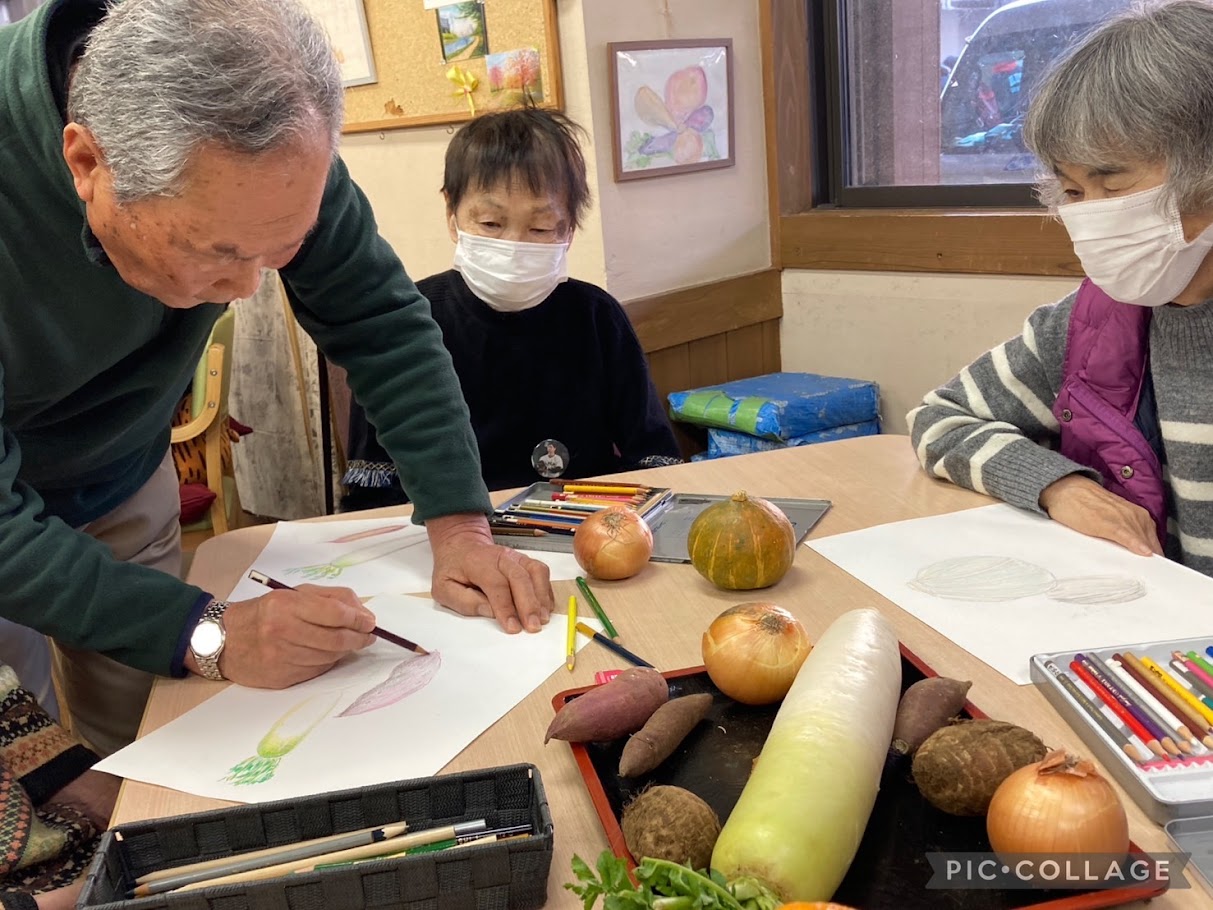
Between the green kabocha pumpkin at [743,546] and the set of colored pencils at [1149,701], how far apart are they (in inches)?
12.5

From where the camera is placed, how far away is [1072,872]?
610 millimetres

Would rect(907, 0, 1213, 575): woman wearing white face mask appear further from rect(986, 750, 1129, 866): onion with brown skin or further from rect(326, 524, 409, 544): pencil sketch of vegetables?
rect(326, 524, 409, 544): pencil sketch of vegetables

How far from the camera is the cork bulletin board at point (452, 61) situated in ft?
8.30

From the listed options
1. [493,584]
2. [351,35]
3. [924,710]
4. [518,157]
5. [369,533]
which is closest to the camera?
[924,710]

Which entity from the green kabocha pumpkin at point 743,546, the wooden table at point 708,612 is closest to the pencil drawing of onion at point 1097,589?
the wooden table at point 708,612

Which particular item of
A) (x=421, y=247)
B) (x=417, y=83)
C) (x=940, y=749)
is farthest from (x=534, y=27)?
(x=940, y=749)

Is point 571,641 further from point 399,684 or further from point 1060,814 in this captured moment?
point 1060,814

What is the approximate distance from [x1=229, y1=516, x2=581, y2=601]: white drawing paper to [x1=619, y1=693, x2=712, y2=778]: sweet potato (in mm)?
407

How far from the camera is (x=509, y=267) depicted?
6.48ft

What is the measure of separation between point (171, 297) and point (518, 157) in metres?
1.02

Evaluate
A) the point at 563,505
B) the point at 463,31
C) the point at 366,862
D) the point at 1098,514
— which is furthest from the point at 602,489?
the point at 463,31

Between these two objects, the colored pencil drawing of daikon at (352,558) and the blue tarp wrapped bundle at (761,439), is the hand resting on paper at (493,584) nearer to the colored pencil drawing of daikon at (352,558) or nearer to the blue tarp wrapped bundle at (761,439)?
the colored pencil drawing of daikon at (352,558)

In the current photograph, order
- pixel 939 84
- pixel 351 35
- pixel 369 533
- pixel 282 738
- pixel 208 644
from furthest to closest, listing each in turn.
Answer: pixel 351 35 < pixel 939 84 < pixel 369 533 < pixel 208 644 < pixel 282 738

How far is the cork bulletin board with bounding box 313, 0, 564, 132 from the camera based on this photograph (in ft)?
8.30
